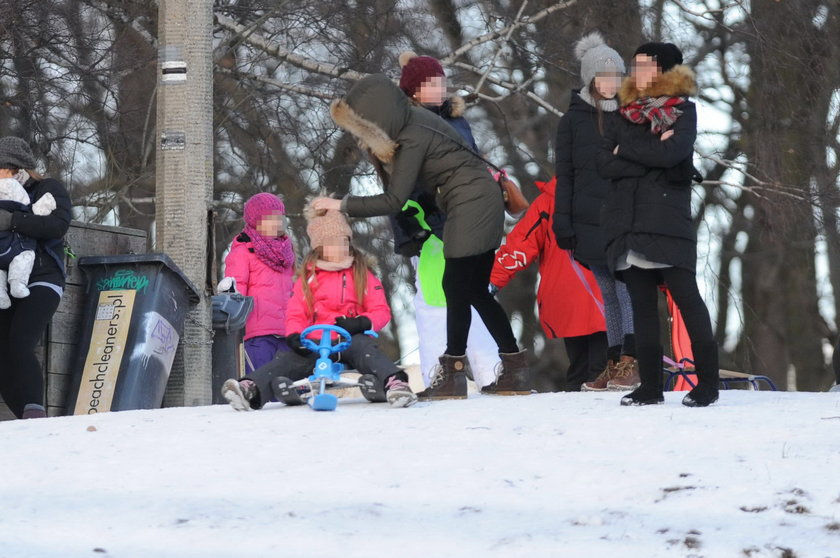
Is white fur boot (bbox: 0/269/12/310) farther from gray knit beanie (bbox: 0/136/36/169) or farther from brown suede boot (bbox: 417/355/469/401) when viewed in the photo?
brown suede boot (bbox: 417/355/469/401)

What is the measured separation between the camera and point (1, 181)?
25.6 ft

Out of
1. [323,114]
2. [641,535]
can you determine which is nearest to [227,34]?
[323,114]

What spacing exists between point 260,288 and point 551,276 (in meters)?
1.81

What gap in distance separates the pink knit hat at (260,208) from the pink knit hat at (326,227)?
1.81m

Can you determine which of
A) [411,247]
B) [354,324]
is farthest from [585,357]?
[354,324]

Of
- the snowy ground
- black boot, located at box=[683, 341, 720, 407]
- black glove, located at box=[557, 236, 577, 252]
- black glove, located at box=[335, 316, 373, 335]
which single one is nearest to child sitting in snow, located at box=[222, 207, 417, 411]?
black glove, located at box=[335, 316, 373, 335]

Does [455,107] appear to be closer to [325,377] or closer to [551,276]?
[551,276]

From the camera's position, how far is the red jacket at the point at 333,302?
7.11 metres

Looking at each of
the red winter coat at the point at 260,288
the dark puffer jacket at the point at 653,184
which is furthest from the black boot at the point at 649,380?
the red winter coat at the point at 260,288

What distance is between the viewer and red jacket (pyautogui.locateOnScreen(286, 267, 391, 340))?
23.3 ft

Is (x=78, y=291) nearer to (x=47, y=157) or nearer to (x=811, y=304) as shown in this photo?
(x=47, y=157)

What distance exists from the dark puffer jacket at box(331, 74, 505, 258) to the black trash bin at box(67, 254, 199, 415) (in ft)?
7.26

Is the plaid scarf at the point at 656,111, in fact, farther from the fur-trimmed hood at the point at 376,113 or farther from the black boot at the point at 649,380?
the fur-trimmed hood at the point at 376,113

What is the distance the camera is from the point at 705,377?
255 inches
